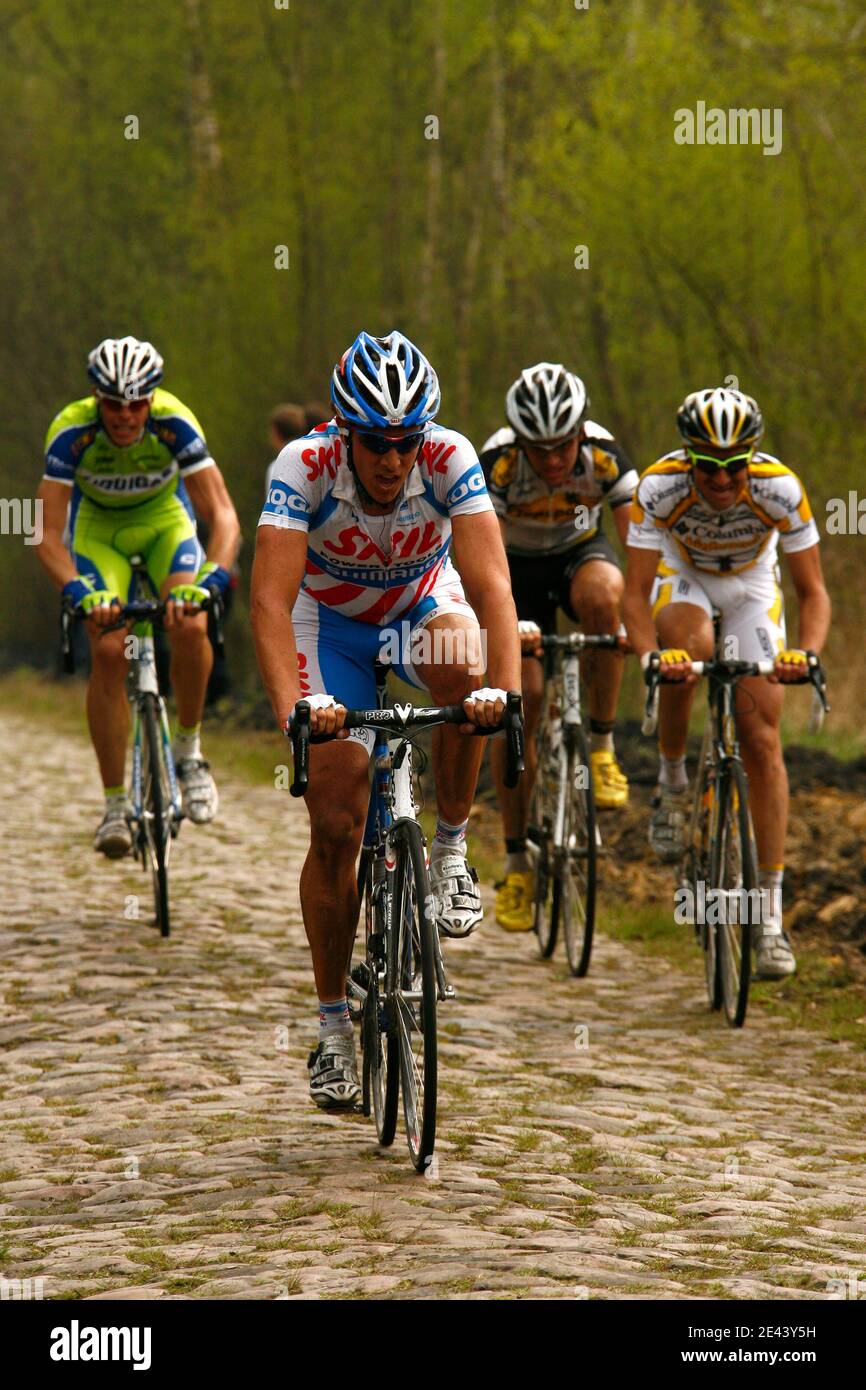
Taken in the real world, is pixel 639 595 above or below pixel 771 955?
above

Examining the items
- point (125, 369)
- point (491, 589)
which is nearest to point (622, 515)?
point (125, 369)

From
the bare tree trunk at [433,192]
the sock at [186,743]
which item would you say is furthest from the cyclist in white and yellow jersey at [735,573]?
the bare tree trunk at [433,192]

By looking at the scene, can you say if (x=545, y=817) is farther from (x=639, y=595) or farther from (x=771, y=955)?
(x=771, y=955)

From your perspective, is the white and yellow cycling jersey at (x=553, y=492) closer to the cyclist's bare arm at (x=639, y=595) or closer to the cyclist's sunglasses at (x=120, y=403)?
the cyclist's bare arm at (x=639, y=595)

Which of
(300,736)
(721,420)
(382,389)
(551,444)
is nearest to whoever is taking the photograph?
(300,736)

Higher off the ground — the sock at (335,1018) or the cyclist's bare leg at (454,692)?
the cyclist's bare leg at (454,692)

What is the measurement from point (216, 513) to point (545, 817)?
2177mm

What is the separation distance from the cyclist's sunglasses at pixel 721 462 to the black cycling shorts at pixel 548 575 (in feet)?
4.13

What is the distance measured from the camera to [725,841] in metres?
7.79

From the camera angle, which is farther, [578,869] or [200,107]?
[200,107]

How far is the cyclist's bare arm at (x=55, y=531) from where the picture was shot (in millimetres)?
8766

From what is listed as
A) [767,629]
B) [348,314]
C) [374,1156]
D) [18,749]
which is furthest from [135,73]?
[374,1156]

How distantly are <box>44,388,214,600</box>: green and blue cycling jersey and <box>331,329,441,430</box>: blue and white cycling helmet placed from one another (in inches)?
141

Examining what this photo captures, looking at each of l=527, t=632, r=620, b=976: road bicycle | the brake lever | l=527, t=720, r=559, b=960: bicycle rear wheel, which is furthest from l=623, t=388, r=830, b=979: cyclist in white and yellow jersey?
the brake lever
